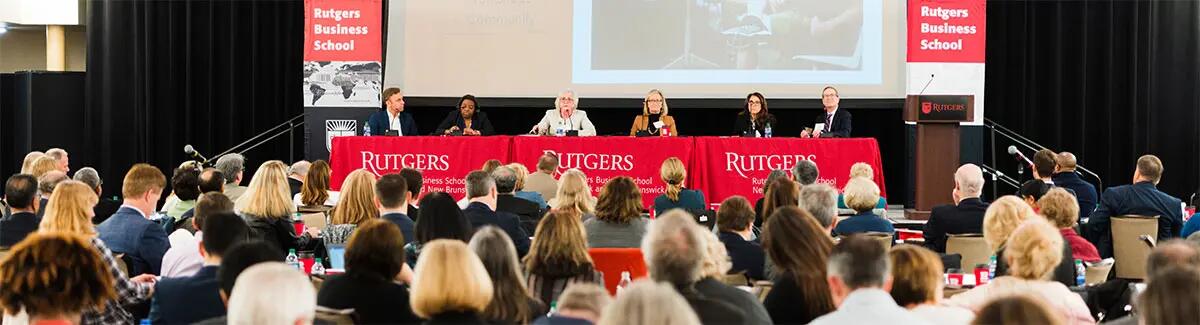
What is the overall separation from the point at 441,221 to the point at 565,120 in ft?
21.3

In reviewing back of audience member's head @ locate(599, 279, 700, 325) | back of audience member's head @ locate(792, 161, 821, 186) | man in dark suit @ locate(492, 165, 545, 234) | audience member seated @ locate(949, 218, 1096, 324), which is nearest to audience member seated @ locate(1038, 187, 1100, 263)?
audience member seated @ locate(949, 218, 1096, 324)

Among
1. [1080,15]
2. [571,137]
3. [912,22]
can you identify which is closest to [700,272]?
[571,137]

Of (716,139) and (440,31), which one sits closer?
→ (716,139)

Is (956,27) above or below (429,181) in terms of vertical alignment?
above

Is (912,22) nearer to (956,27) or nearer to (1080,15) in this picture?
(956,27)

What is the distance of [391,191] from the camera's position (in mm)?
6109

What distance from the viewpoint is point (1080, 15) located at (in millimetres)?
13609

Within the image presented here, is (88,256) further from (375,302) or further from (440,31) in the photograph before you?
(440,31)

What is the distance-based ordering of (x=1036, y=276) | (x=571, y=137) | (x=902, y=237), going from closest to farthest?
(x=1036, y=276) < (x=902, y=237) < (x=571, y=137)

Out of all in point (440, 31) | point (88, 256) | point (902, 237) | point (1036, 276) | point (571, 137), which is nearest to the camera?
point (88, 256)

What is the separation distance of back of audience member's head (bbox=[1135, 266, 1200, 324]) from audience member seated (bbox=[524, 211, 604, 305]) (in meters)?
2.23

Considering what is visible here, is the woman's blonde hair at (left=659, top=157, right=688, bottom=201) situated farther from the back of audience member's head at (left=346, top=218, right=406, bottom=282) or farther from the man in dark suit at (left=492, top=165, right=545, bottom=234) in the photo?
the back of audience member's head at (left=346, top=218, right=406, bottom=282)

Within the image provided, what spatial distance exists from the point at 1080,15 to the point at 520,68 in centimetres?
567

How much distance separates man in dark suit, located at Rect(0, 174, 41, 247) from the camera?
6.01m
